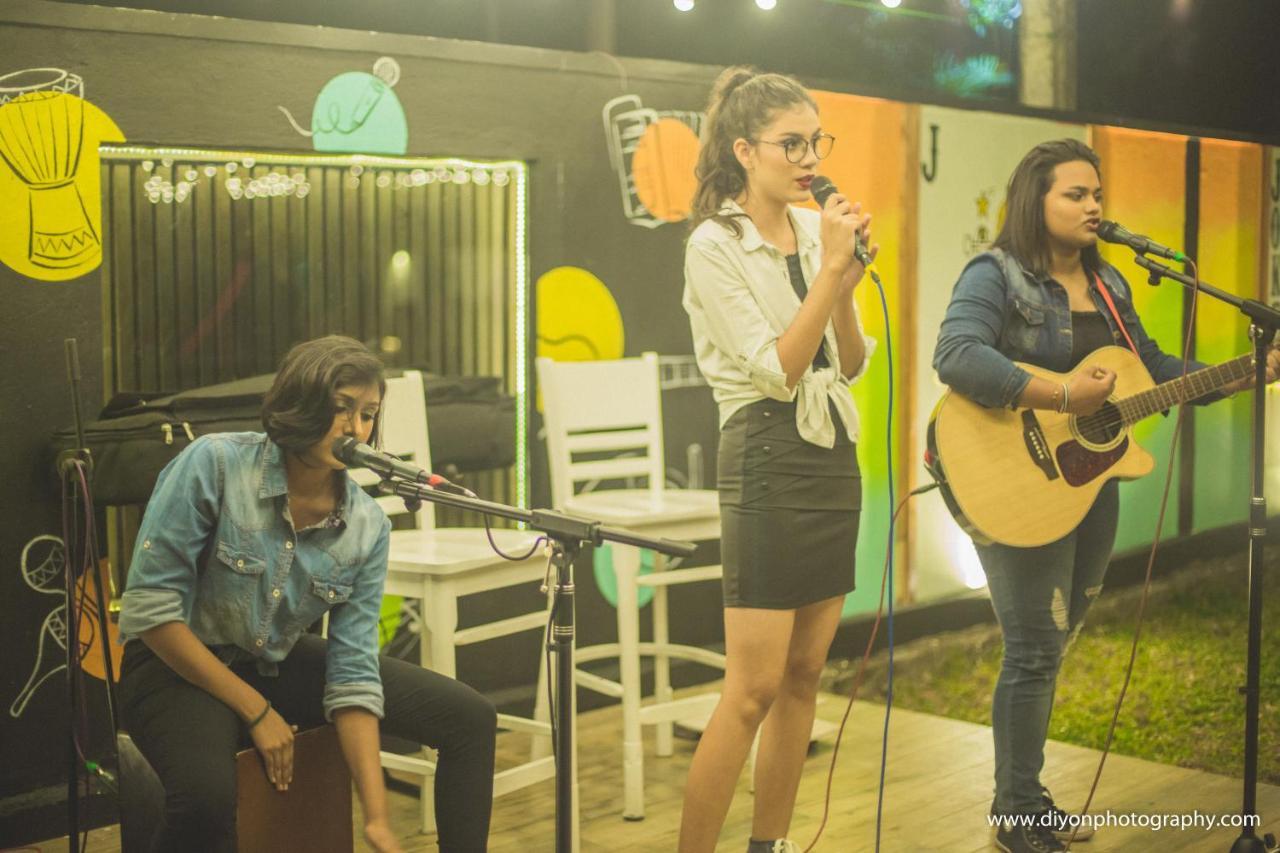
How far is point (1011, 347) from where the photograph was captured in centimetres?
321

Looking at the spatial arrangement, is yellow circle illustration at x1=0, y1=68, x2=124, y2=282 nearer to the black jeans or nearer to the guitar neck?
the black jeans

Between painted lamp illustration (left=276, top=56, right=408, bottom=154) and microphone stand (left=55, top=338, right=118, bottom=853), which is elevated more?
painted lamp illustration (left=276, top=56, right=408, bottom=154)

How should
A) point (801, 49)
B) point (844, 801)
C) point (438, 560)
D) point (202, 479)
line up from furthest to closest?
point (801, 49)
point (844, 801)
point (438, 560)
point (202, 479)

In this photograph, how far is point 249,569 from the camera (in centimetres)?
260

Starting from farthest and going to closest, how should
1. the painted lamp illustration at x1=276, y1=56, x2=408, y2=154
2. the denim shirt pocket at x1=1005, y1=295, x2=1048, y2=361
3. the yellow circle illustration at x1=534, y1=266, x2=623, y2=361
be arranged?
the yellow circle illustration at x1=534, y1=266, x2=623, y2=361, the painted lamp illustration at x1=276, y1=56, x2=408, y2=154, the denim shirt pocket at x1=1005, y1=295, x2=1048, y2=361


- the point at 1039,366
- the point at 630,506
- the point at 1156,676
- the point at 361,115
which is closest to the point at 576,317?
the point at 630,506

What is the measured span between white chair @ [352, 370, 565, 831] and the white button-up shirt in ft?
2.88

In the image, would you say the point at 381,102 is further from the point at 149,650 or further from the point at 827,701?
the point at 827,701

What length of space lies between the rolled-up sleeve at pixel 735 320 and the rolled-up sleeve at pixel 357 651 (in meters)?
0.81

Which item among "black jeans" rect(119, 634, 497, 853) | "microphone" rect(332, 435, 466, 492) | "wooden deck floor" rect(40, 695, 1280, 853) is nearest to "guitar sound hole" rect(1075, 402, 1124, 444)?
"wooden deck floor" rect(40, 695, 1280, 853)

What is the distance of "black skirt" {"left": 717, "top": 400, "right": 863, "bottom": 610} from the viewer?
2.73 metres

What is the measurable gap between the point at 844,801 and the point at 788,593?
1324 mm

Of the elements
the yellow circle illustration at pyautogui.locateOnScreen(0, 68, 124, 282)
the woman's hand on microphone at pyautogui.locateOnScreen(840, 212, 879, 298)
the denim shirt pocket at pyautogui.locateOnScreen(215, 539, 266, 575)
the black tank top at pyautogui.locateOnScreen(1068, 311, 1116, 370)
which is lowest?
the denim shirt pocket at pyautogui.locateOnScreen(215, 539, 266, 575)

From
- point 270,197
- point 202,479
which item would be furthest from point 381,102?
point 202,479
